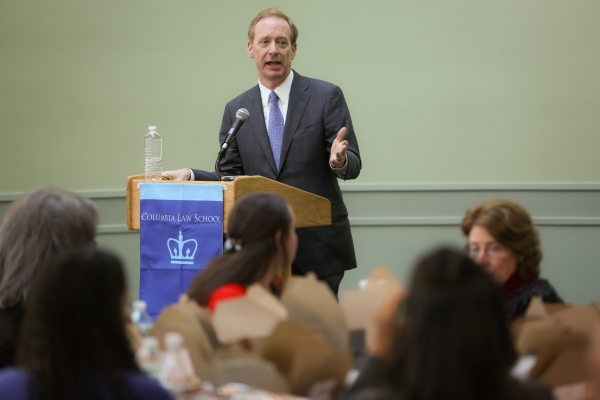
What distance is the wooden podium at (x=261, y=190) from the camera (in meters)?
2.86

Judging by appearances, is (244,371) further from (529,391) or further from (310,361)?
(529,391)

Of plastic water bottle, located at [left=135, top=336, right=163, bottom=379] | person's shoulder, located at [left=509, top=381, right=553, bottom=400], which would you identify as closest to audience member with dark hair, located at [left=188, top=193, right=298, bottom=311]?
plastic water bottle, located at [left=135, top=336, right=163, bottom=379]

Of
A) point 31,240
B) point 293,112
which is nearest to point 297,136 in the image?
point 293,112

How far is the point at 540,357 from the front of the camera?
164cm

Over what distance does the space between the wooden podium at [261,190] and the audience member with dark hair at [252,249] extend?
1.79 ft

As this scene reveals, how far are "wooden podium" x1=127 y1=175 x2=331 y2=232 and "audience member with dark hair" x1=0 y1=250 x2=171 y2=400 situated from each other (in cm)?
145

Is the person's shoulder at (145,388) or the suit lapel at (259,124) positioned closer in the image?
the person's shoulder at (145,388)

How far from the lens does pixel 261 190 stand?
2.93 meters

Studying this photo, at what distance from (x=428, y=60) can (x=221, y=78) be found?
1.40m

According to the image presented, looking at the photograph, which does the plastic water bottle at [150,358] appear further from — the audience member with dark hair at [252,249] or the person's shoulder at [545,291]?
the person's shoulder at [545,291]

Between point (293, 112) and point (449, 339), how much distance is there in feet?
7.80

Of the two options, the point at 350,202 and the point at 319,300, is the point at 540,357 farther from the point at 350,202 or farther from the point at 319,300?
the point at 350,202

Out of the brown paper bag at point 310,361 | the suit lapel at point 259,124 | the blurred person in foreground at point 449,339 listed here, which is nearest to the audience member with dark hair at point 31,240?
the brown paper bag at point 310,361

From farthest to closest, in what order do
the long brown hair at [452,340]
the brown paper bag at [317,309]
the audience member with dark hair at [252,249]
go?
the audience member with dark hair at [252,249], the brown paper bag at [317,309], the long brown hair at [452,340]
